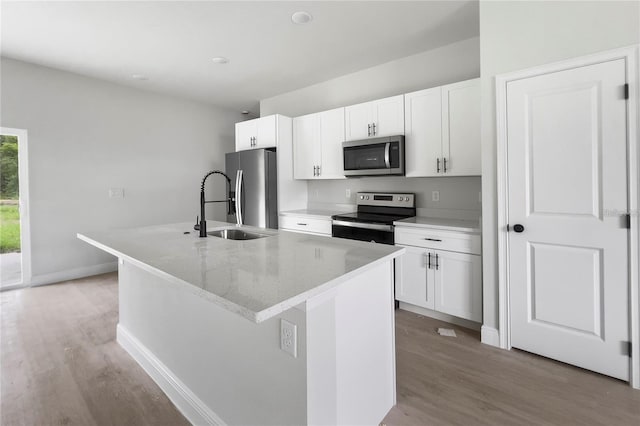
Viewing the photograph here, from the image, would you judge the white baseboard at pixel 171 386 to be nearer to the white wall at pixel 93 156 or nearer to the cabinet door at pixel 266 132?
the white wall at pixel 93 156

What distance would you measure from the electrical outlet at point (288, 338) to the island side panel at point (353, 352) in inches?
2.3

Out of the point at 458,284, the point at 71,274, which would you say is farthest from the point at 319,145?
the point at 71,274

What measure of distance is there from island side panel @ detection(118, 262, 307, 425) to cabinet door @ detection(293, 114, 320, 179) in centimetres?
244

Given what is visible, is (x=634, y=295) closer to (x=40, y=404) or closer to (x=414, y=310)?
(x=414, y=310)

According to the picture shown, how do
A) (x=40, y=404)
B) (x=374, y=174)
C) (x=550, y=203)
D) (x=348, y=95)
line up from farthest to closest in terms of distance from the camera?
1. (x=348, y=95)
2. (x=374, y=174)
3. (x=550, y=203)
4. (x=40, y=404)

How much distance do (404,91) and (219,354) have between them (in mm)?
3288

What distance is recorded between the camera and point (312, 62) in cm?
371

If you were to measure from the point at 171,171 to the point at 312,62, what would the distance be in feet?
9.56

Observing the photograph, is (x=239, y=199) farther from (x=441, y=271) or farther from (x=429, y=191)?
(x=429, y=191)

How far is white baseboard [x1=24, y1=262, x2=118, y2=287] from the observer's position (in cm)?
389

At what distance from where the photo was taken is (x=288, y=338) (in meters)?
1.16

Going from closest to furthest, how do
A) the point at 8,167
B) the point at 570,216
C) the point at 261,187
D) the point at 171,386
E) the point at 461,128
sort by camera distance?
the point at 171,386, the point at 570,216, the point at 461,128, the point at 8,167, the point at 261,187

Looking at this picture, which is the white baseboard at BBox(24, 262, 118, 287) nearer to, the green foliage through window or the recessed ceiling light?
the green foliage through window

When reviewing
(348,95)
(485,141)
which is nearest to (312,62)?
(348,95)
